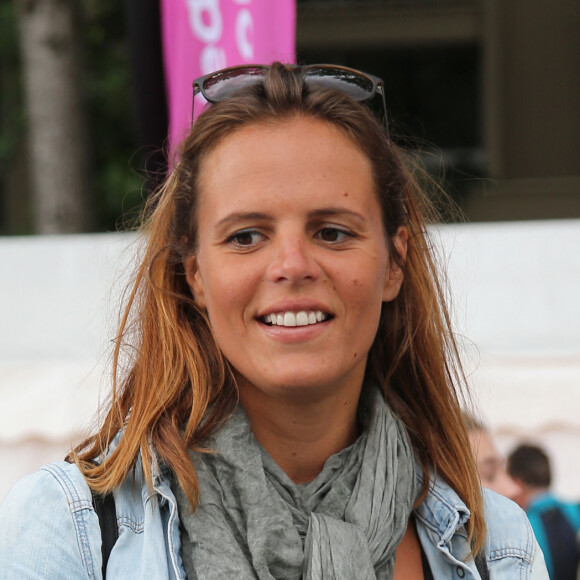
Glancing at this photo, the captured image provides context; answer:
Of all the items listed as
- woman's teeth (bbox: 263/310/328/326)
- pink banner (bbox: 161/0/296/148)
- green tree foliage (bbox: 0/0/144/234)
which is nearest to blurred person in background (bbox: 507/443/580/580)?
pink banner (bbox: 161/0/296/148)

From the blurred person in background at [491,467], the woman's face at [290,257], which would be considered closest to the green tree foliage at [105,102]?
the blurred person in background at [491,467]

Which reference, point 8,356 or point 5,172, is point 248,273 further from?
point 5,172

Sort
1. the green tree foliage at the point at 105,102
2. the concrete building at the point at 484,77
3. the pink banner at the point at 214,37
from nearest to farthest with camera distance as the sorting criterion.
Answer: the pink banner at the point at 214,37, the green tree foliage at the point at 105,102, the concrete building at the point at 484,77

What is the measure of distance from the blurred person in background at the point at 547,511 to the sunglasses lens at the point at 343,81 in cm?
242

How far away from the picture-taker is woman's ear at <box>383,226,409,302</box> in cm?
193

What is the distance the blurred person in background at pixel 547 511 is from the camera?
156 inches

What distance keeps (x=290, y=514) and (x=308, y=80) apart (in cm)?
80

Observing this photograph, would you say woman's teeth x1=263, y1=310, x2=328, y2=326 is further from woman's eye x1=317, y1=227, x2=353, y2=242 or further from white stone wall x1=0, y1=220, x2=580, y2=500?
white stone wall x1=0, y1=220, x2=580, y2=500

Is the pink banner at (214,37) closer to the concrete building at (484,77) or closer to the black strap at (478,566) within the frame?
the black strap at (478,566)

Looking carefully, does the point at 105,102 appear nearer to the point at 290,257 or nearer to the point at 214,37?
the point at 214,37

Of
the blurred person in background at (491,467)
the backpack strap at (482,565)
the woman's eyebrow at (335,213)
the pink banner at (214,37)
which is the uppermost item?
the pink banner at (214,37)

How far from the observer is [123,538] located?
64.1 inches

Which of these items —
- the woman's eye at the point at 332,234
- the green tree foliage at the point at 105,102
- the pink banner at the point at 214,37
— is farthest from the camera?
the green tree foliage at the point at 105,102

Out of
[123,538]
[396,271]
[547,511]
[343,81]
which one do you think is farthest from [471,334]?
[123,538]
